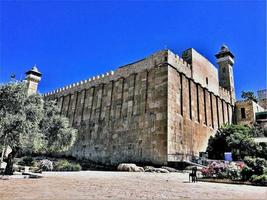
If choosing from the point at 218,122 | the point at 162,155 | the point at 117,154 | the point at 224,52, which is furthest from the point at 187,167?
the point at 224,52

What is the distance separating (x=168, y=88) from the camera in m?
26.8

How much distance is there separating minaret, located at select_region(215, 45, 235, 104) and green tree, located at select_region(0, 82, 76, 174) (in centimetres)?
2951

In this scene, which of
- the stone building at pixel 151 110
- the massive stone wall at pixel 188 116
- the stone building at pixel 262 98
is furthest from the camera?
the stone building at pixel 262 98

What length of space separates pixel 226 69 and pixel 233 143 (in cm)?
1738

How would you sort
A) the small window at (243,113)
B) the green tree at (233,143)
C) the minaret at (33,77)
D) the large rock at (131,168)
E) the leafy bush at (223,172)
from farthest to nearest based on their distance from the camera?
the minaret at (33,77) → the small window at (243,113) → the green tree at (233,143) → the large rock at (131,168) → the leafy bush at (223,172)

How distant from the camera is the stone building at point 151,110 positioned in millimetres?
26203

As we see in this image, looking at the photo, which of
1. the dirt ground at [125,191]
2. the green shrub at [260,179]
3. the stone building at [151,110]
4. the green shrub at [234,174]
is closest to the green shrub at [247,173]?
the green shrub at [234,174]

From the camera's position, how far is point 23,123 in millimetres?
15242

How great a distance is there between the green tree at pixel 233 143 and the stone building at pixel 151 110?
1.13 meters

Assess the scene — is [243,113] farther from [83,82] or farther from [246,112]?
[83,82]

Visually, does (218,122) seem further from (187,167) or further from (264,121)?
(187,167)

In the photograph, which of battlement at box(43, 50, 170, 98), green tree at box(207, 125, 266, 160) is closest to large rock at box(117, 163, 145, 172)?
battlement at box(43, 50, 170, 98)

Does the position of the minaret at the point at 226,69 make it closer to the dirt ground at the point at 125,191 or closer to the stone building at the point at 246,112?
the stone building at the point at 246,112

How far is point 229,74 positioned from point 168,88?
19.0 m
